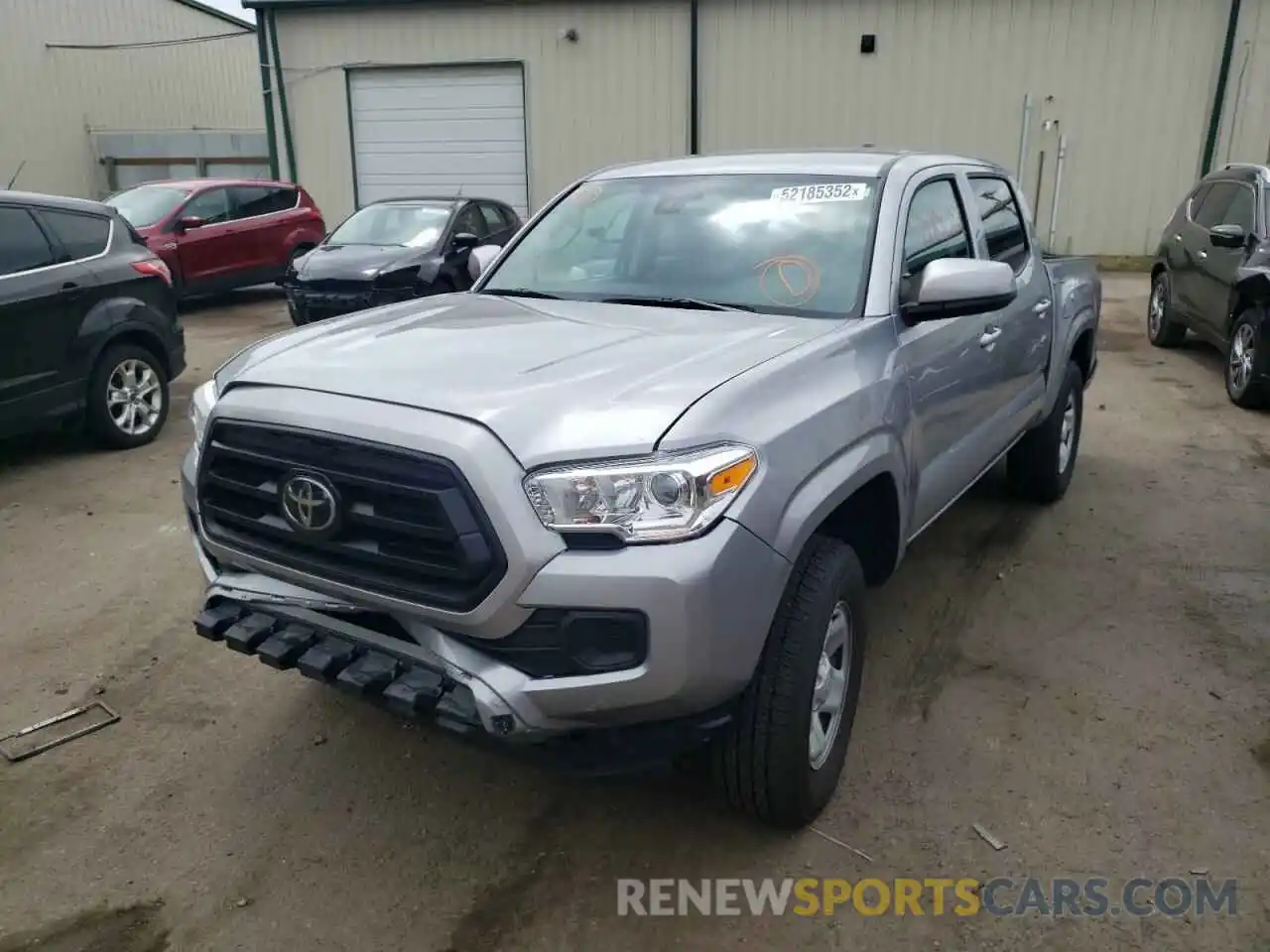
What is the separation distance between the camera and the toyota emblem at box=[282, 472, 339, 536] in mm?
2525

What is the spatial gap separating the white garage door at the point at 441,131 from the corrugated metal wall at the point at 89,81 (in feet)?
26.1

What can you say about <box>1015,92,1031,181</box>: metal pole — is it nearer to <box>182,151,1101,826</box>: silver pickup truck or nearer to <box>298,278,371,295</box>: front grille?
<box>298,278,371,295</box>: front grille

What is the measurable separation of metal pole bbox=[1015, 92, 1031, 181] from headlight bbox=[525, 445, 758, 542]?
50.5 ft

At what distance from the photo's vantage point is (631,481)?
2311mm

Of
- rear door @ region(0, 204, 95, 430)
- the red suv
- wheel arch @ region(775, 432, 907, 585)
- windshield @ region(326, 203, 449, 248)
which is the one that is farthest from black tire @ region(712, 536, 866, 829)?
the red suv

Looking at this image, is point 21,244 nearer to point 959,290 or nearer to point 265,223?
point 959,290

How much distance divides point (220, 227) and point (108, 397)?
7175 mm

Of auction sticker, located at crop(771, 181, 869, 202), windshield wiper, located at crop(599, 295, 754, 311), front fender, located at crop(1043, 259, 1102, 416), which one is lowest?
front fender, located at crop(1043, 259, 1102, 416)

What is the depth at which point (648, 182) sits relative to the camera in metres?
4.00

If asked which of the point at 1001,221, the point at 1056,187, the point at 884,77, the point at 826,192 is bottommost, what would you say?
the point at 1056,187

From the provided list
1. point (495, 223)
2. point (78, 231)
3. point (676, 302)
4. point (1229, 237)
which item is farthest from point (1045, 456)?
point (495, 223)

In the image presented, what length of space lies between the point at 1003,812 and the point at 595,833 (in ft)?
3.89

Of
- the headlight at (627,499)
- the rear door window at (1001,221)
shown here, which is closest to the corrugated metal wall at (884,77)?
the rear door window at (1001,221)

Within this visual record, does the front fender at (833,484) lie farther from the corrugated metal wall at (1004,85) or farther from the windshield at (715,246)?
the corrugated metal wall at (1004,85)
